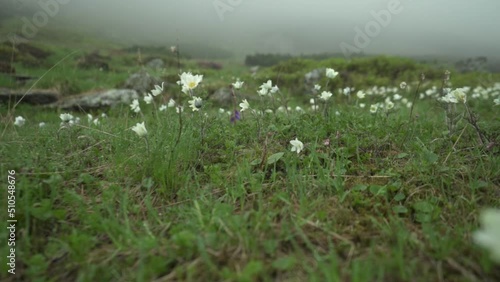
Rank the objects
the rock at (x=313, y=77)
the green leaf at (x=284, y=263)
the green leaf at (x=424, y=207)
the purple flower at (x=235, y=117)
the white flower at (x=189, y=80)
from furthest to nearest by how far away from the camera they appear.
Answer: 1. the rock at (x=313, y=77)
2. the purple flower at (x=235, y=117)
3. the white flower at (x=189, y=80)
4. the green leaf at (x=424, y=207)
5. the green leaf at (x=284, y=263)

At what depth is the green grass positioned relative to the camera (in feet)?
3.83

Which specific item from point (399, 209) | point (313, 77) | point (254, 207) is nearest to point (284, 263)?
point (254, 207)

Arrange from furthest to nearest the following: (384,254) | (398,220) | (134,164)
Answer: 1. (134,164)
2. (398,220)
3. (384,254)

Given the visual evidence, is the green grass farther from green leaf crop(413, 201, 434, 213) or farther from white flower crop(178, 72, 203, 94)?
white flower crop(178, 72, 203, 94)

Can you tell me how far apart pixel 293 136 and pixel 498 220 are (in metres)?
2.03

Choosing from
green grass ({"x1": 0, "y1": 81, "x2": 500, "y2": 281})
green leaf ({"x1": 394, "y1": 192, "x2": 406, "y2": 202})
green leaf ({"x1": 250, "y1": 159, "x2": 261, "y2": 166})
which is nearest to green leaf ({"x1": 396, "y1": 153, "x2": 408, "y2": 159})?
green grass ({"x1": 0, "y1": 81, "x2": 500, "y2": 281})

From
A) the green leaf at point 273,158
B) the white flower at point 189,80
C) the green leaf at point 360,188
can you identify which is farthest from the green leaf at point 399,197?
the white flower at point 189,80

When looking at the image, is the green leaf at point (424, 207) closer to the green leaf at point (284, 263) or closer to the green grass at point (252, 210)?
the green grass at point (252, 210)

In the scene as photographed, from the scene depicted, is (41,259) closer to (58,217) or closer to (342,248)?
(58,217)

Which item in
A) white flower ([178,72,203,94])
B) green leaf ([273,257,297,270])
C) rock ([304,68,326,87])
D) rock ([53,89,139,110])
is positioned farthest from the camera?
rock ([304,68,326,87])

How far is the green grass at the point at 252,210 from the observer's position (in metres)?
1.17

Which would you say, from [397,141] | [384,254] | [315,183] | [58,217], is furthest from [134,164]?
[397,141]

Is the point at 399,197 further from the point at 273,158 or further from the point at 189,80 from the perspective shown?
the point at 189,80

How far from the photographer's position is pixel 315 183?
6.12ft
